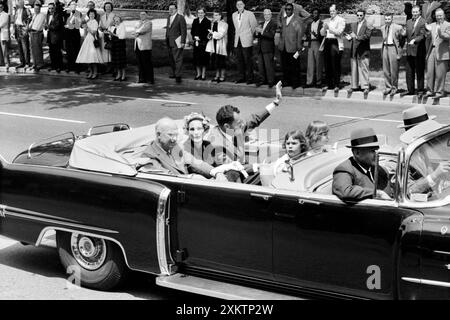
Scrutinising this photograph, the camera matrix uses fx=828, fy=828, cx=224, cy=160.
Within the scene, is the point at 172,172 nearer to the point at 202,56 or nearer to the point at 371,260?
the point at 371,260

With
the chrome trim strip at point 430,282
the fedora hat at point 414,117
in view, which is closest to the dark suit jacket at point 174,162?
the fedora hat at point 414,117

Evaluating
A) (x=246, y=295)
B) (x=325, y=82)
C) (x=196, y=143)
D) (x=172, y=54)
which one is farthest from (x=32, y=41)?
(x=246, y=295)

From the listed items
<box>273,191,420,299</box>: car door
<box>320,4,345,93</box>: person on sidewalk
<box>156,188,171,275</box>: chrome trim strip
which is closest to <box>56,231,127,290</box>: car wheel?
<box>156,188,171,275</box>: chrome trim strip

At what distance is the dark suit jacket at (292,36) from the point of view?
1822 cm

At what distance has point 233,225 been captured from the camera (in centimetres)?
622

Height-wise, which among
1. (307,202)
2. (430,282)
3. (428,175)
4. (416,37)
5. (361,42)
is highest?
(416,37)

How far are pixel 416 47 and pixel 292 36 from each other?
2860mm

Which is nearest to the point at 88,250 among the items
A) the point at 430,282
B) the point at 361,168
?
the point at 361,168

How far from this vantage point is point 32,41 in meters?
23.6

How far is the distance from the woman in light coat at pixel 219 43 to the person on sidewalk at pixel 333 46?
2775mm

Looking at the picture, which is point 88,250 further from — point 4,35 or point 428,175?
point 4,35

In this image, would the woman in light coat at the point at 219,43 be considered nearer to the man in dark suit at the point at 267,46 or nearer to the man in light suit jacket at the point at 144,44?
the man in dark suit at the point at 267,46

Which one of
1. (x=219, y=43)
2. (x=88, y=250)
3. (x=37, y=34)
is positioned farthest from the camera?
(x=37, y=34)
